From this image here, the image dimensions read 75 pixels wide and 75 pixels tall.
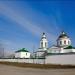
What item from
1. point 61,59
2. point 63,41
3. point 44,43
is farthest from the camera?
point 44,43

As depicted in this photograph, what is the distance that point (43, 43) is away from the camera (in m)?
76.9

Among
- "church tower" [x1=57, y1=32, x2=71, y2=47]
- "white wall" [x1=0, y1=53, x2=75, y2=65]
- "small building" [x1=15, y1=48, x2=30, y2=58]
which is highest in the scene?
"church tower" [x1=57, y1=32, x2=71, y2=47]

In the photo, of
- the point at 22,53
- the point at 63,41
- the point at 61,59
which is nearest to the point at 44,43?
the point at 22,53

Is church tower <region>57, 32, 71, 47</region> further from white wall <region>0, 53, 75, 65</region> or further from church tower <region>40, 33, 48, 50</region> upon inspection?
white wall <region>0, 53, 75, 65</region>

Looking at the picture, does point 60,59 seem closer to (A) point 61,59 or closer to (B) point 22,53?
(A) point 61,59

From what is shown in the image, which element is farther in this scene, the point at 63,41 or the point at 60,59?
the point at 63,41

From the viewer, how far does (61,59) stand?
5303cm

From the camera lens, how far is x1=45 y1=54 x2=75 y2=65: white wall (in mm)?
50444

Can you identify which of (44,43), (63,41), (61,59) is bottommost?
(61,59)

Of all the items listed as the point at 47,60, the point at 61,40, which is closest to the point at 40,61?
the point at 47,60

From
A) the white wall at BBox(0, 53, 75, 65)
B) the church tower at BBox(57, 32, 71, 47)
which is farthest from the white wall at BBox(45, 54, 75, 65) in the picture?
the church tower at BBox(57, 32, 71, 47)

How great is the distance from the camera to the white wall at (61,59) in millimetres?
50444

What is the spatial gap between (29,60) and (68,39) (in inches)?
644

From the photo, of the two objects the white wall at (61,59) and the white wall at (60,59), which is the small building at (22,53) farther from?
the white wall at (61,59)
